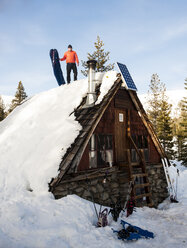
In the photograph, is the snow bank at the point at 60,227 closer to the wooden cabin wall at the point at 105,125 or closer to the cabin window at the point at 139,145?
the wooden cabin wall at the point at 105,125

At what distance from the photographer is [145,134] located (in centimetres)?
1202

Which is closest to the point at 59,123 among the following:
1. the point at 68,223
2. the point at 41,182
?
the point at 41,182

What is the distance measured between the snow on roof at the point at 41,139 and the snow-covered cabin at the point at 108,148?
0.23 metres

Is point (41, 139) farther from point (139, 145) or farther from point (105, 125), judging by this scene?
point (139, 145)

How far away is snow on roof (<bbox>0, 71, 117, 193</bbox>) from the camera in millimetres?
6902

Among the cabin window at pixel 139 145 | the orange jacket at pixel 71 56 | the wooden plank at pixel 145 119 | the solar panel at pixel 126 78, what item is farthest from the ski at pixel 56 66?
the cabin window at pixel 139 145

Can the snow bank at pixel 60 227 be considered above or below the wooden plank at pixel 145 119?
below

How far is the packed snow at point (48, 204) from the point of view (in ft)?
17.4

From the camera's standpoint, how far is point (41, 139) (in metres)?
8.20

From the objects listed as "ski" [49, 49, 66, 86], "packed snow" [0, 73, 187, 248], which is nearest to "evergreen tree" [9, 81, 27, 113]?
"ski" [49, 49, 66, 86]

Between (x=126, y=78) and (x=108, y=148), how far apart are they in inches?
146

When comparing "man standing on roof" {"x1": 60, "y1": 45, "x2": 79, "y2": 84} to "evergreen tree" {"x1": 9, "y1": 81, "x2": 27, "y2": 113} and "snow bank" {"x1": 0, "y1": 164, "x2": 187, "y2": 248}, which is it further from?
"evergreen tree" {"x1": 9, "y1": 81, "x2": 27, "y2": 113}

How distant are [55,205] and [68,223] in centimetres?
78

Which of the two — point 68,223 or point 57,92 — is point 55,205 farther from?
point 57,92
